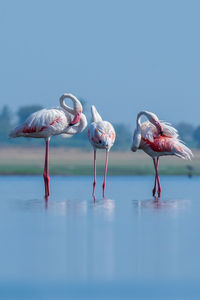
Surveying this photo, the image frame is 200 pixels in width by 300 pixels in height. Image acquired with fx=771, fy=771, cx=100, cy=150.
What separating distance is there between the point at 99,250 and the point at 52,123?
5807mm

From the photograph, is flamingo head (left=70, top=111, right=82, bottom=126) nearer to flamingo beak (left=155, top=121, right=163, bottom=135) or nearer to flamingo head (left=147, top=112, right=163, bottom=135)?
flamingo head (left=147, top=112, right=163, bottom=135)

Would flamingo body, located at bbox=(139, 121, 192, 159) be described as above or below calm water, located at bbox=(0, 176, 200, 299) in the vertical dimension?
above

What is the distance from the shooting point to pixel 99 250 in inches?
271

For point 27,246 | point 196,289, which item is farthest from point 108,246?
point 196,289

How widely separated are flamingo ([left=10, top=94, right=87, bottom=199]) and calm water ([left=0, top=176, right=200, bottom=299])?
164cm

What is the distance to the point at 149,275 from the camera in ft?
19.4

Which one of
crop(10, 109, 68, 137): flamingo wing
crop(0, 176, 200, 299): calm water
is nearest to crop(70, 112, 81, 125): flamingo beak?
crop(10, 109, 68, 137): flamingo wing

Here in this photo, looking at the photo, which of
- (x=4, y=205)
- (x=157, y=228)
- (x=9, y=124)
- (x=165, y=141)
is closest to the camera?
(x=157, y=228)

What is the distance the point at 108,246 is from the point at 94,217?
2.18 metres

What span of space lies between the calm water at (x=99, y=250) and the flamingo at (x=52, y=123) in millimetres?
1641

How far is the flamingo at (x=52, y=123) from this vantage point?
12.5 meters

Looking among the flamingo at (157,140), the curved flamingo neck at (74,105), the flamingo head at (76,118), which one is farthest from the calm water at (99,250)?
the curved flamingo neck at (74,105)

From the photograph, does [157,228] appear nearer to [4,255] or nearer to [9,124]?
[4,255]

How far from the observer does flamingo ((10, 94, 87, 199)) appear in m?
12.5
